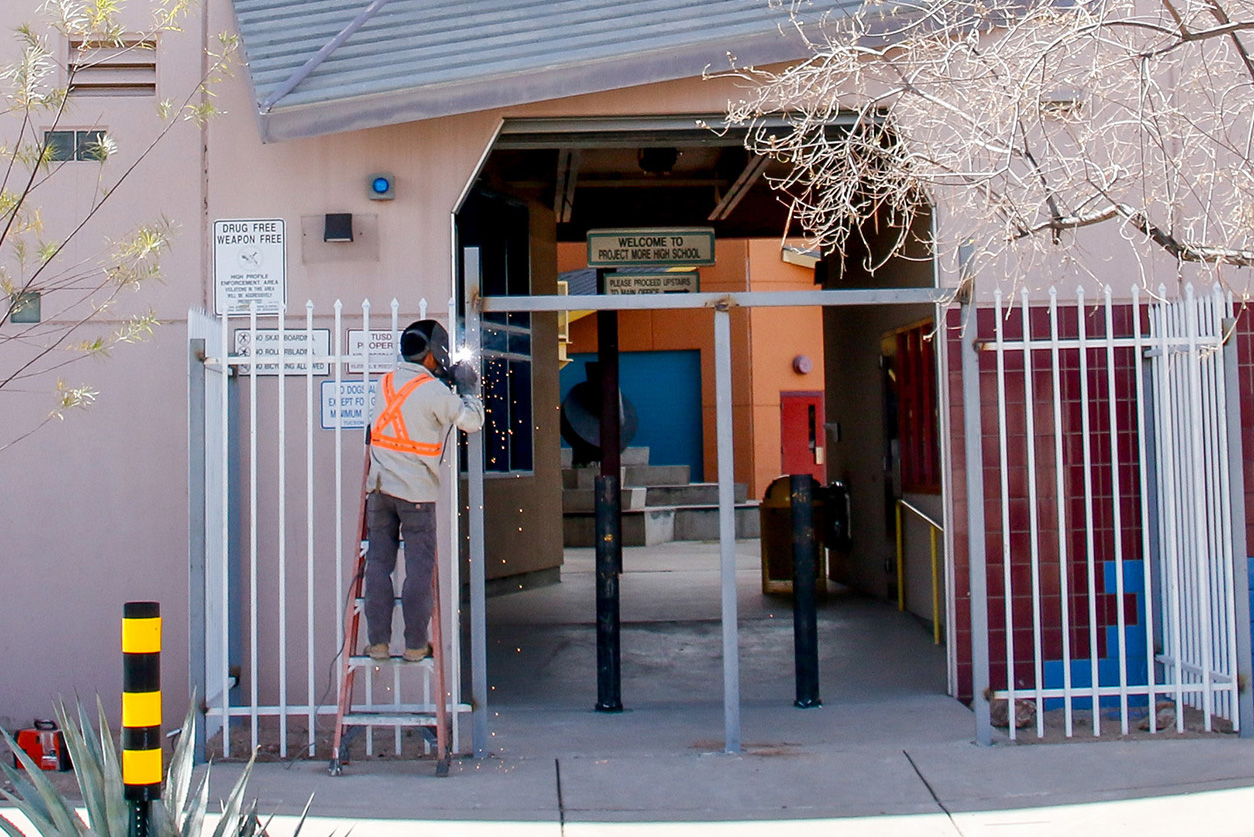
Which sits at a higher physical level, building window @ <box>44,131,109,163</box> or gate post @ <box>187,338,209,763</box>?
building window @ <box>44,131,109,163</box>

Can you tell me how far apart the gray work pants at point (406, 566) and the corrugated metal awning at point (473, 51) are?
80.2 inches

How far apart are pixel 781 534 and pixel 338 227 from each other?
585 centimetres

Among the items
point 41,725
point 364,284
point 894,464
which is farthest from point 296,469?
point 894,464

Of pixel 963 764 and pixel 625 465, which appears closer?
pixel 963 764

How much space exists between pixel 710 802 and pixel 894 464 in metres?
5.25

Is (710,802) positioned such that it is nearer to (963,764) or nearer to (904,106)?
(963,764)

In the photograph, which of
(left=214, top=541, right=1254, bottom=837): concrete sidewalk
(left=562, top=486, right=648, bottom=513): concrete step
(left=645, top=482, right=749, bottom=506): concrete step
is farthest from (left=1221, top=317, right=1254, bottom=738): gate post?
(left=645, top=482, right=749, bottom=506): concrete step

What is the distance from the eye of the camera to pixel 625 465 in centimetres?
1897

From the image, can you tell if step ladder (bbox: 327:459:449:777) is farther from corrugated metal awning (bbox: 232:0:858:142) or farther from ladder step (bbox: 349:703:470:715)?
corrugated metal awning (bbox: 232:0:858:142)

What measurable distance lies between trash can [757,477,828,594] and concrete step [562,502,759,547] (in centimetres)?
522

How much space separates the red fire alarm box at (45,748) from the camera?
6.14 meters

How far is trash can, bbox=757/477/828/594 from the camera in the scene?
436 inches

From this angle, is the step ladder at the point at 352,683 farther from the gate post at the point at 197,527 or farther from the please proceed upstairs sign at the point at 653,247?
the please proceed upstairs sign at the point at 653,247

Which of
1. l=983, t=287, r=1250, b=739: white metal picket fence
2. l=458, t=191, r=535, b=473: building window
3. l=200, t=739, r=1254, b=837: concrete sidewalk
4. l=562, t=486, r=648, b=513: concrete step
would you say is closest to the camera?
l=200, t=739, r=1254, b=837: concrete sidewalk
